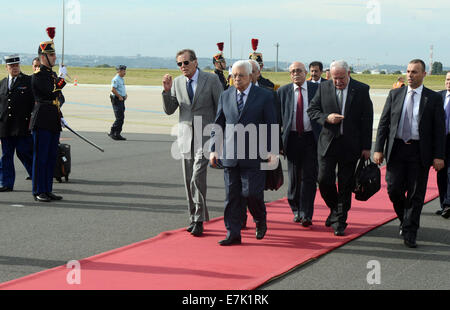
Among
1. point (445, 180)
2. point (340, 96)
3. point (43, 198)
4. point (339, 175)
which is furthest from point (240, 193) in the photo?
point (43, 198)

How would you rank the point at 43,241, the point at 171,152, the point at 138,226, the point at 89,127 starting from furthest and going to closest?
the point at 89,127, the point at 171,152, the point at 138,226, the point at 43,241

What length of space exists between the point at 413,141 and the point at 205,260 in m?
2.60

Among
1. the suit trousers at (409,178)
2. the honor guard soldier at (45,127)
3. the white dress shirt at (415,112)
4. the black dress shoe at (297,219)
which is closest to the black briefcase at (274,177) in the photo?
the black dress shoe at (297,219)

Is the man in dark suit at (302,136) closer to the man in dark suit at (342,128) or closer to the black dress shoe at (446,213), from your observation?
the man in dark suit at (342,128)

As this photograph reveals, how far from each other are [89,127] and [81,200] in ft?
40.7

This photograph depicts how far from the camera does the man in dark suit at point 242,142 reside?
6.72m

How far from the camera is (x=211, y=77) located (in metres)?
7.31

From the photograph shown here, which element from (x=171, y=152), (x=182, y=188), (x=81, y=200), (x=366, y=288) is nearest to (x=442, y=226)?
(x=366, y=288)

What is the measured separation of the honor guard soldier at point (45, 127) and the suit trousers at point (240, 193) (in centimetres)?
340

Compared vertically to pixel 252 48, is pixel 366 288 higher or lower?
lower

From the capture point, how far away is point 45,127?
915 cm

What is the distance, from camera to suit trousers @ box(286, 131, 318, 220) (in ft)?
25.5
